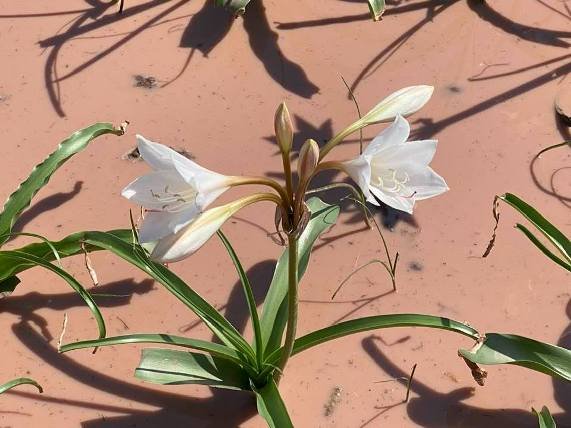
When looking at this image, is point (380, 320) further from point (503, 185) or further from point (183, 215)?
point (503, 185)

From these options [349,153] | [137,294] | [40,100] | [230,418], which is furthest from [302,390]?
[40,100]

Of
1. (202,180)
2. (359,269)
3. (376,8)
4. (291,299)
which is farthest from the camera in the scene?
(376,8)

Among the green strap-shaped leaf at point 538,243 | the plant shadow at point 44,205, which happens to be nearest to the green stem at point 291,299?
the green strap-shaped leaf at point 538,243

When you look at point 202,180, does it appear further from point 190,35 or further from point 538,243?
point 190,35

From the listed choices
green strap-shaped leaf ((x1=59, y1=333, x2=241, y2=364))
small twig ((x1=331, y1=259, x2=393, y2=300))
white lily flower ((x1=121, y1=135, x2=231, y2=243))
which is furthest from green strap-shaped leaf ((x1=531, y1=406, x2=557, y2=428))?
white lily flower ((x1=121, y1=135, x2=231, y2=243))

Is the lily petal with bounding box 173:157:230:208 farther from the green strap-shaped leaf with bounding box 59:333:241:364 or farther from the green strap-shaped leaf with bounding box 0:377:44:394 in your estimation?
the green strap-shaped leaf with bounding box 0:377:44:394

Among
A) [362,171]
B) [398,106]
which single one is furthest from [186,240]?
[398,106]
